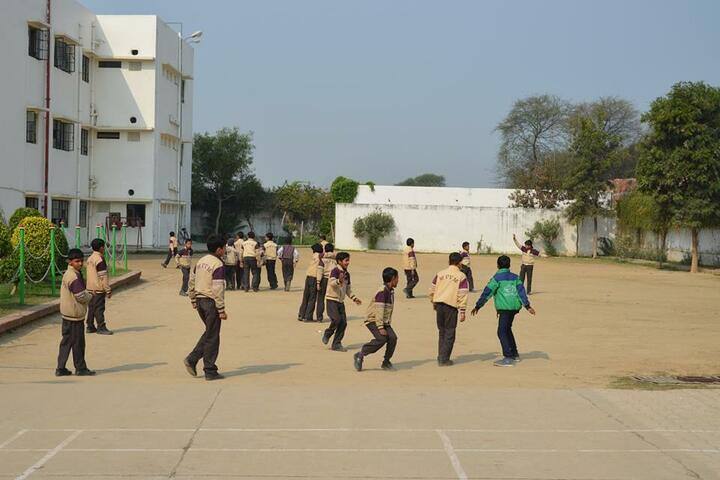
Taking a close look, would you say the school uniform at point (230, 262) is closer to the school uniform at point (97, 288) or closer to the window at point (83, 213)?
the school uniform at point (97, 288)

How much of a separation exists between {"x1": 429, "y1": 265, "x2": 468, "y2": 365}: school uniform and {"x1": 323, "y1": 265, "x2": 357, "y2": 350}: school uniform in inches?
62.9

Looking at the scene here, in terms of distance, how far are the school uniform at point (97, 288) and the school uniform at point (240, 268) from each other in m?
8.40

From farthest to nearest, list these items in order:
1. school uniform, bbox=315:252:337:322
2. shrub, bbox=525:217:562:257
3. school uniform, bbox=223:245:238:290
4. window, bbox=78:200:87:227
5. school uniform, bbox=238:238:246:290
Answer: shrub, bbox=525:217:562:257
window, bbox=78:200:87:227
school uniform, bbox=238:238:246:290
school uniform, bbox=223:245:238:290
school uniform, bbox=315:252:337:322

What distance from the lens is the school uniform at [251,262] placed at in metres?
23.6

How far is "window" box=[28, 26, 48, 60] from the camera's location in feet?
118

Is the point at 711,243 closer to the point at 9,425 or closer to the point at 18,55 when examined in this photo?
the point at 18,55

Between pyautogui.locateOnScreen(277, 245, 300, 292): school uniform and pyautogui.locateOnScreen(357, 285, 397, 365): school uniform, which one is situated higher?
pyautogui.locateOnScreen(277, 245, 300, 292): school uniform

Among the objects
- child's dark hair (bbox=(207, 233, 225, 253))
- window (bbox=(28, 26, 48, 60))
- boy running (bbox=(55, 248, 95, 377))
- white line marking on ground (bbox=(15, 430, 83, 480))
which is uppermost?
window (bbox=(28, 26, 48, 60))

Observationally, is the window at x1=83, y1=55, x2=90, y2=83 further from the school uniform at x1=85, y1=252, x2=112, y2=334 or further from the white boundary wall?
the school uniform at x1=85, y1=252, x2=112, y2=334

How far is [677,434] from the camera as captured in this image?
8398 millimetres

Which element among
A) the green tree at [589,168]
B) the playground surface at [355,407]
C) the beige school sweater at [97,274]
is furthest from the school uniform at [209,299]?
the green tree at [589,168]

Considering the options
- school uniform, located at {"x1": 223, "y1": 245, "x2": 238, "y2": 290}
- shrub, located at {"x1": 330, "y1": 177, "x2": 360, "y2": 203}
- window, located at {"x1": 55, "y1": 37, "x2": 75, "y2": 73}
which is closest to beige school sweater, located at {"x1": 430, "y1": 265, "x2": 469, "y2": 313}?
school uniform, located at {"x1": 223, "y1": 245, "x2": 238, "y2": 290}

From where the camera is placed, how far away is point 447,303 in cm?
1257

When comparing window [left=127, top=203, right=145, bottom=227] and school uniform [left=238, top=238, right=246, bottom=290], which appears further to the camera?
window [left=127, top=203, right=145, bottom=227]
